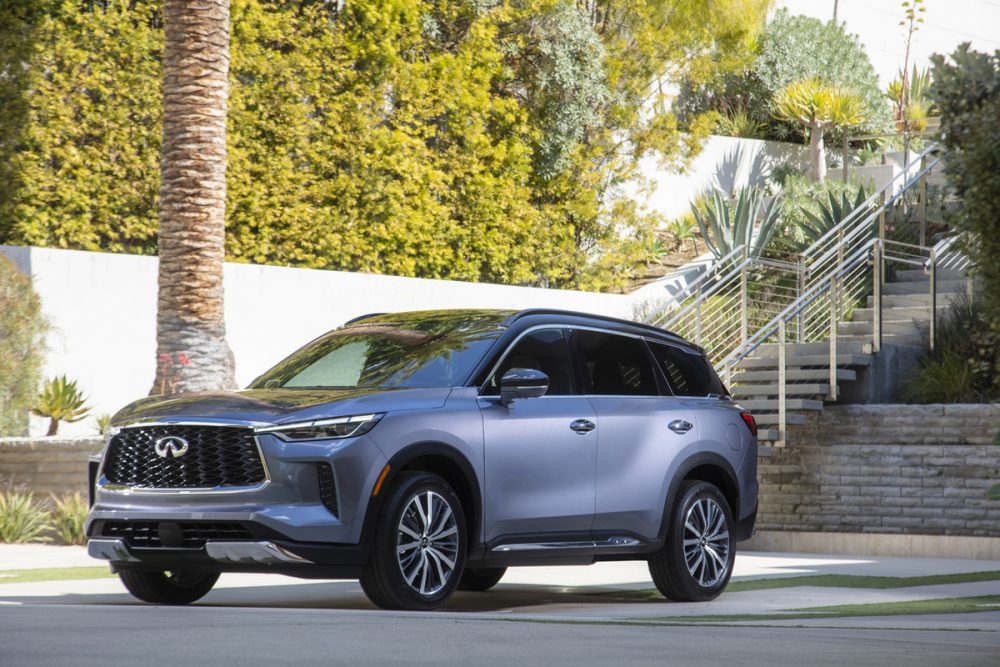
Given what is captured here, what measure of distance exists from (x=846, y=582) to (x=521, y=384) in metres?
4.32

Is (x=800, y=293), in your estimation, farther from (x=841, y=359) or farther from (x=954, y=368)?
(x=954, y=368)

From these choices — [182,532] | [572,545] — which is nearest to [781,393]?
[572,545]

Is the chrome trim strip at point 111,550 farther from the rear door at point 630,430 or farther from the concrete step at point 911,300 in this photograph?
Answer: the concrete step at point 911,300

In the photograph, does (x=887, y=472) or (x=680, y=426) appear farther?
(x=887, y=472)

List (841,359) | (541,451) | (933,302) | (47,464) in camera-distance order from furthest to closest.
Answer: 1. (933,302)
2. (841,359)
3. (47,464)
4. (541,451)

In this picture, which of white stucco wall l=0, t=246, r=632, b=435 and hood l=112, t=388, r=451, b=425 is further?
white stucco wall l=0, t=246, r=632, b=435

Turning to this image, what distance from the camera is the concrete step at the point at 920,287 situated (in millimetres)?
19328

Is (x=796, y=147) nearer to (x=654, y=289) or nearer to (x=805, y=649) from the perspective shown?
(x=654, y=289)

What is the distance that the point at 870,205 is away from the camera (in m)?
21.5

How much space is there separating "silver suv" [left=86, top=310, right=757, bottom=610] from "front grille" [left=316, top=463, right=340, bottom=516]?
1 centimetres

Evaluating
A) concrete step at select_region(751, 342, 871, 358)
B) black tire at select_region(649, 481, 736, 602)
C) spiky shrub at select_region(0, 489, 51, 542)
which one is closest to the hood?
black tire at select_region(649, 481, 736, 602)

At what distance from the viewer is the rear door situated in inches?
380

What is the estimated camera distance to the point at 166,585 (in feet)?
30.4

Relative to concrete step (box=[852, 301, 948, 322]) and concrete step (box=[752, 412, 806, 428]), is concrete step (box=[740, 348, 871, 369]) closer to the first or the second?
A: concrete step (box=[752, 412, 806, 428])
